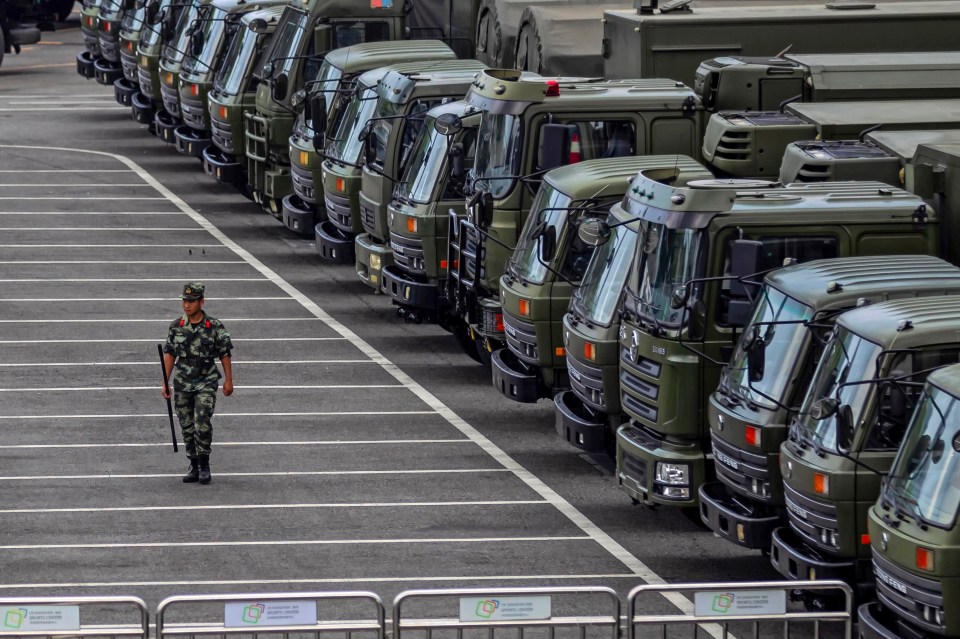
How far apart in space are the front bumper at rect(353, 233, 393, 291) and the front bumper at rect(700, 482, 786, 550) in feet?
28.6

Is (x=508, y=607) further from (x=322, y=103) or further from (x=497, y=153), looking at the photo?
(x=322, y=103)

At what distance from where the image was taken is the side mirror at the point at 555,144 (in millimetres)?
17969

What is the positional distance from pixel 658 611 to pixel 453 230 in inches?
283

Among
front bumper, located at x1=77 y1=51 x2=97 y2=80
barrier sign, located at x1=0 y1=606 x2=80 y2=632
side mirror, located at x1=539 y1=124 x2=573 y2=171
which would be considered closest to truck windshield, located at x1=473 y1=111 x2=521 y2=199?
side mirror, located at x1=539 y1=124 x2=573 y2=171

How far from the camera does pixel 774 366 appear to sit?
13.1 meters

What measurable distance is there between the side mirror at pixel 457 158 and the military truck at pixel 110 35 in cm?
1846

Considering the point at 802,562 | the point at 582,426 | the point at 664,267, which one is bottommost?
the point at 582,426

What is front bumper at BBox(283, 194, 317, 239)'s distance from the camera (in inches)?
1013

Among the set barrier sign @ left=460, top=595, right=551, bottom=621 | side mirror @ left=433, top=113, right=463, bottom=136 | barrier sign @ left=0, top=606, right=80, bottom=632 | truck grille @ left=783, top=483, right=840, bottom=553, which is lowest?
truck grille @ left=783, top=483, right=840, bottom=553

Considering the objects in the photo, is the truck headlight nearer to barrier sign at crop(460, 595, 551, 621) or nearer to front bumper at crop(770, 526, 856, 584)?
front bumper at crop(770, 526, 856, 584)

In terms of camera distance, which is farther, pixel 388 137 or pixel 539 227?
pixel 388 137

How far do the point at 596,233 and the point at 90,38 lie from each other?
1022 inches

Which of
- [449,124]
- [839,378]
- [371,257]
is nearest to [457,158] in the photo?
[449,124]

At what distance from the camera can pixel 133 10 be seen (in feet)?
118
